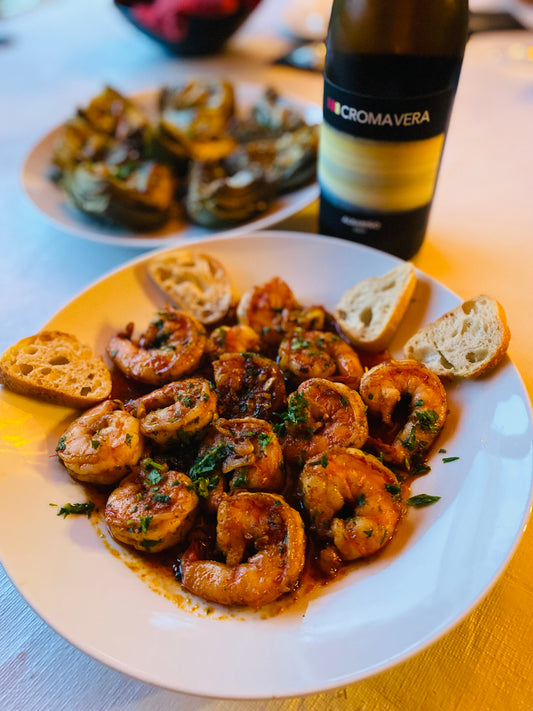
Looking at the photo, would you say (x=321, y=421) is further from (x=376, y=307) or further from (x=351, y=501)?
(x=376, y=307)

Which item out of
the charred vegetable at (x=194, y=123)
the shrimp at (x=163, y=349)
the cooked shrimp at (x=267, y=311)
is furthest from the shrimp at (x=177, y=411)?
the charred vegetable at (x=194, y=123)

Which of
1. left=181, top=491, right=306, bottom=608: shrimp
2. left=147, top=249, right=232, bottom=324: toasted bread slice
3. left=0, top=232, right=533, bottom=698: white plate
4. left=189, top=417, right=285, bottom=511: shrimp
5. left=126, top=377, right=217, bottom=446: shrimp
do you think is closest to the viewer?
left=0, top=232, right=533, bottom=698: white plate

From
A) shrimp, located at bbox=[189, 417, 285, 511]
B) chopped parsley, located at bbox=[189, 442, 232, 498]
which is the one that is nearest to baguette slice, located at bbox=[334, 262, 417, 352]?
shrimp, located at bbox=[189, 417, 285, 511]

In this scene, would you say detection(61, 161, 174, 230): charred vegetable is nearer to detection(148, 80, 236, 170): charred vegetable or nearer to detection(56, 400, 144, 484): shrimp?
detection(148, 80, 236, 170): charred vegetable

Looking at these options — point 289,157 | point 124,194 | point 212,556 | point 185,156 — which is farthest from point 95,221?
point 212,556

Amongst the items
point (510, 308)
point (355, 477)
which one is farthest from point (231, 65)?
point (355, 477)

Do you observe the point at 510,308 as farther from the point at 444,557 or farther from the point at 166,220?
the point at 166,220
